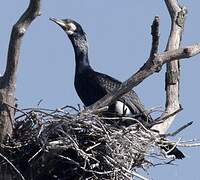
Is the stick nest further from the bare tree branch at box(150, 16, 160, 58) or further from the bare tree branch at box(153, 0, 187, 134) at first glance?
the bare tree branch at box(150, 16, 160, 58)

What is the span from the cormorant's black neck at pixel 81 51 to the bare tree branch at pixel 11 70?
2482 mm

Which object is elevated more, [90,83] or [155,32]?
[155,32]

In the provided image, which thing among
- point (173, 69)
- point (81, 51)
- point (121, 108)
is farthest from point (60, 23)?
point (173, 69)

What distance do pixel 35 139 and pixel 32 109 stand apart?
0.89 feet

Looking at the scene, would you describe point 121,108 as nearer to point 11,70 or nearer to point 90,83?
point 90,83

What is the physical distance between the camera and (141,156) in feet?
25.7

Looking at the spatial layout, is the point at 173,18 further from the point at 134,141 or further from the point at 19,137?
the point at 19,137

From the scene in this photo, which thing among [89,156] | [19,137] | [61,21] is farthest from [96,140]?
[61,21]

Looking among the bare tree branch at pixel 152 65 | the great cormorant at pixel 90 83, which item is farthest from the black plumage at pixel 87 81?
the bare tree branch at pixel 152 65

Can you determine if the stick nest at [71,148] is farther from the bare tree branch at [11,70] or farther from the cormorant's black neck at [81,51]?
the cormorant's black neck at [81,51]

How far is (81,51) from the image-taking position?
397 inches

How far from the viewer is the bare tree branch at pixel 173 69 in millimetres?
8336

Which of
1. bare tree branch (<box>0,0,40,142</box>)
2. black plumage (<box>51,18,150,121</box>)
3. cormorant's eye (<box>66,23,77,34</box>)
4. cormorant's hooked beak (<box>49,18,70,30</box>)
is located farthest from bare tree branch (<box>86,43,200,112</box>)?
cormorant's eye (<box>66,23,77,34</box>)

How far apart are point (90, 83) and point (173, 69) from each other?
1.18 meters
